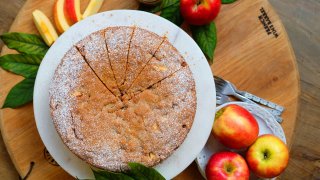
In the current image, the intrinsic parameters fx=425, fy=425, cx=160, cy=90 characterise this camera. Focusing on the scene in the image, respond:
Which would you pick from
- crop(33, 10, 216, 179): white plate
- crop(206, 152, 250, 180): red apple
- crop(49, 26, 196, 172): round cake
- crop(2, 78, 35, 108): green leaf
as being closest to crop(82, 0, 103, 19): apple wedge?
crop(33, 10, 216, 179): white plate

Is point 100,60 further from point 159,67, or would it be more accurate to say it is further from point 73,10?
point 73,10

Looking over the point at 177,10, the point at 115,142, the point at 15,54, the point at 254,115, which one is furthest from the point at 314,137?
the point at 15,54

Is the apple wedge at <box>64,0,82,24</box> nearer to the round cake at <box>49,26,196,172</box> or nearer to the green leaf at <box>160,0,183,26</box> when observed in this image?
the round cake at <box>49,26,196,172</box>

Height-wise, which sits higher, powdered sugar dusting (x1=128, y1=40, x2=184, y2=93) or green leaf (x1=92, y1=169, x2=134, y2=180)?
powdered sugar dusting (x1=128, y1=40, x2=184, y2=93)

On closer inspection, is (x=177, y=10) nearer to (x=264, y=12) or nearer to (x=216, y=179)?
(x=264, y=12)

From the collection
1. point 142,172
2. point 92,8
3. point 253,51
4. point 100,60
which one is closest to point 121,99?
point 100,60

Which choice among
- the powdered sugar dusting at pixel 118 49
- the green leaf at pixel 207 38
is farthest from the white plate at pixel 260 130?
the powdered sugar dusting at pixel 118 49
